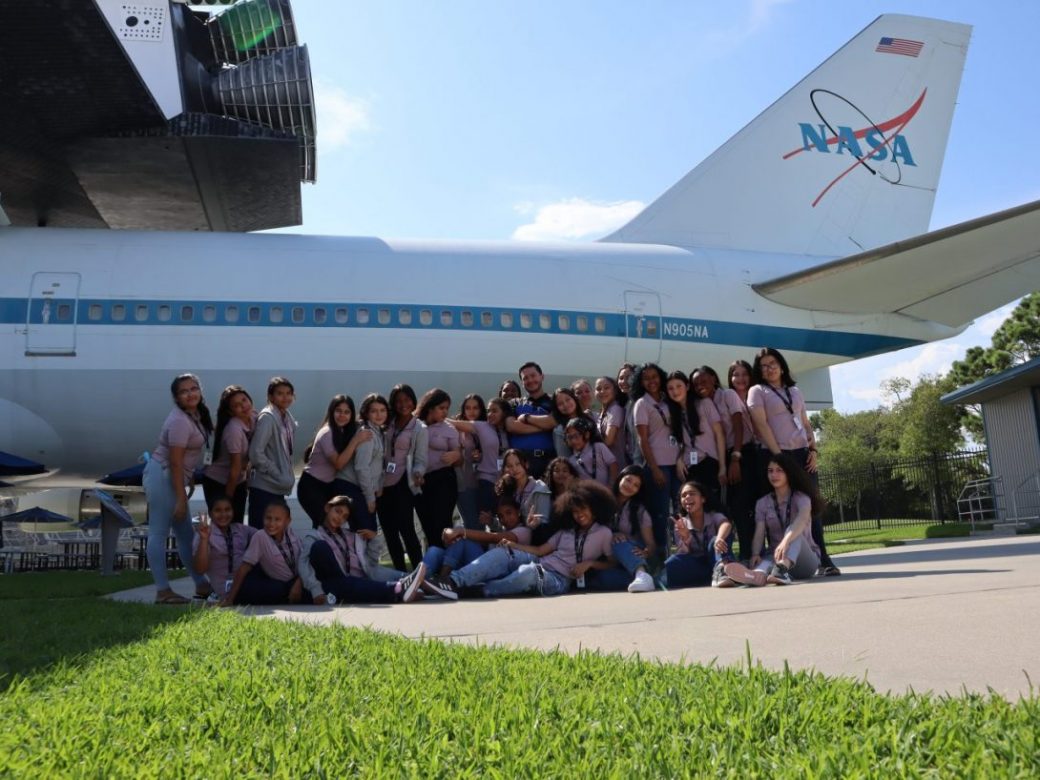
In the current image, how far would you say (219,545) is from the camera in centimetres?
586

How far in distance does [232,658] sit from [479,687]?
1.02m

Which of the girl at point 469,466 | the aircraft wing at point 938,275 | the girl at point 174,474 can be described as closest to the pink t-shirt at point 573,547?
the girl at point 469,466

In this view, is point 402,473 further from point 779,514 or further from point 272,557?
point 779,514

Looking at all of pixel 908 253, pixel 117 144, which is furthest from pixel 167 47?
pixel 908 253

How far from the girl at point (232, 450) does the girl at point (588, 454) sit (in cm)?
245

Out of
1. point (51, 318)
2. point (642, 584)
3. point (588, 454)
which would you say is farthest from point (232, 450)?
point (51, 318)

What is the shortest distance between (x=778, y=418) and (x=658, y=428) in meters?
0.91

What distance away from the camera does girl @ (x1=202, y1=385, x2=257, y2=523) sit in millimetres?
6082

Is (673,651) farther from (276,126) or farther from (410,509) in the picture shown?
(276,126)

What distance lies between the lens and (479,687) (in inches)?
84.8

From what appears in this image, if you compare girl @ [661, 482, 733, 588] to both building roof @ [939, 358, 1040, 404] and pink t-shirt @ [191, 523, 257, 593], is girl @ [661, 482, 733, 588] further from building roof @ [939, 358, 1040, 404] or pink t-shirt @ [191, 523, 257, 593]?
building roof @ [939, 358, 1040, 404]

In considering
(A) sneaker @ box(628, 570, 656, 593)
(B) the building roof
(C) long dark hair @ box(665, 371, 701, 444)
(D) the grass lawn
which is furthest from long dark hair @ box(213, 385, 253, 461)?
(B) the building roof

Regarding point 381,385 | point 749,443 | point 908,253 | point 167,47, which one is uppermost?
point 167,47

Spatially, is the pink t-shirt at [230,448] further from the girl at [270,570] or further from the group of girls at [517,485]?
the girl at [270,570]
